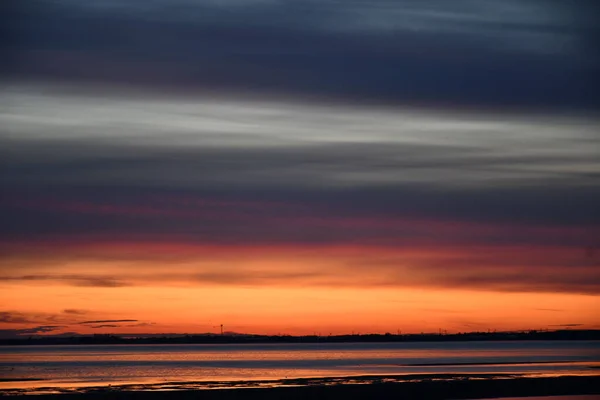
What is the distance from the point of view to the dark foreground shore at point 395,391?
39594mm

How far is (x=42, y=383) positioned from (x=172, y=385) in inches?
305

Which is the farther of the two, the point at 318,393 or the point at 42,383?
the point at 42,383

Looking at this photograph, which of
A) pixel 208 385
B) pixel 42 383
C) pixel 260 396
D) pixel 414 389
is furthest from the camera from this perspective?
pixel 42 383

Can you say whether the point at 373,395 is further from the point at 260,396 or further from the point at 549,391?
the point at 549,391

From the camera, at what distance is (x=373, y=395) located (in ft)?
136

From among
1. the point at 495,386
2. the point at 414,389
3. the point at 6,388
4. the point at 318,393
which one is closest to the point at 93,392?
the point at 6,388

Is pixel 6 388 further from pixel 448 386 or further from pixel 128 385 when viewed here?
pixel 448 386

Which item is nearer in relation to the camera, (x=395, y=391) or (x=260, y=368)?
(x=395, y=391)

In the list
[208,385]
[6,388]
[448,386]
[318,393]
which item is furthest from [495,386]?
[6,388]

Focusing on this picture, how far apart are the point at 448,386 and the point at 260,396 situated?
9.56 m

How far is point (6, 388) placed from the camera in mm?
45062

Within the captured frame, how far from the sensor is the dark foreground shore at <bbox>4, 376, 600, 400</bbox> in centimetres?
3959

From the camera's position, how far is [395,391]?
4266cm

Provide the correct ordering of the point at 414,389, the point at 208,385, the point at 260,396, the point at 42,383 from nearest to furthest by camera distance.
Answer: the point at 260,396, the point at 414,389, the point at 208,385, the point at 42,383
